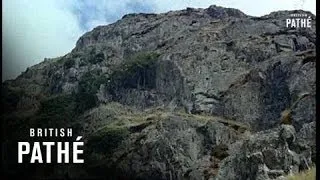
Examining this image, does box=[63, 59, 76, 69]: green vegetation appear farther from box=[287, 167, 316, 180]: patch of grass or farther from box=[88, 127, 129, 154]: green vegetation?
box=[287, 167, 316, 180]: patch of grass

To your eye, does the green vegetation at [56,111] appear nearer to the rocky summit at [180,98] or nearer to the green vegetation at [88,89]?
the rocky summit at [180,98]

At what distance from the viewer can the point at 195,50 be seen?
2158 cm

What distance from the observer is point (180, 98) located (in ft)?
69.6

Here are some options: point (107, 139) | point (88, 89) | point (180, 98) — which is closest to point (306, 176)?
point (180, 98)

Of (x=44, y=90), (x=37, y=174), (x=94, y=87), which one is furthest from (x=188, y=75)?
(x=37, y=174)

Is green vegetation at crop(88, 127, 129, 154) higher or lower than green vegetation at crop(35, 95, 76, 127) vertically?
lower

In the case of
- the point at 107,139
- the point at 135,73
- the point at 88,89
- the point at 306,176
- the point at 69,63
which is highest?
the point at 69,63

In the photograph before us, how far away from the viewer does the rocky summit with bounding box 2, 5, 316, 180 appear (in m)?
19.3

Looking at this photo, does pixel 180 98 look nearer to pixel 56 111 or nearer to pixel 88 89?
pixel 88 89

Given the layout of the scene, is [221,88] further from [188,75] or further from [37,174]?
[37,174]

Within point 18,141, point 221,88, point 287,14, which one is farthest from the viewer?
point 221,88

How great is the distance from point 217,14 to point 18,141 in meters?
6.53

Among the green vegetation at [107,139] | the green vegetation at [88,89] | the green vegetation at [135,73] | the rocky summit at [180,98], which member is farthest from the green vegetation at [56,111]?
the green vegetation at [135,73]

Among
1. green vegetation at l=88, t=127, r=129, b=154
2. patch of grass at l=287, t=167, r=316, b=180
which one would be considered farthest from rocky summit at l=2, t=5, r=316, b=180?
patch of grass at l=287, t=167, r=316, b=180
